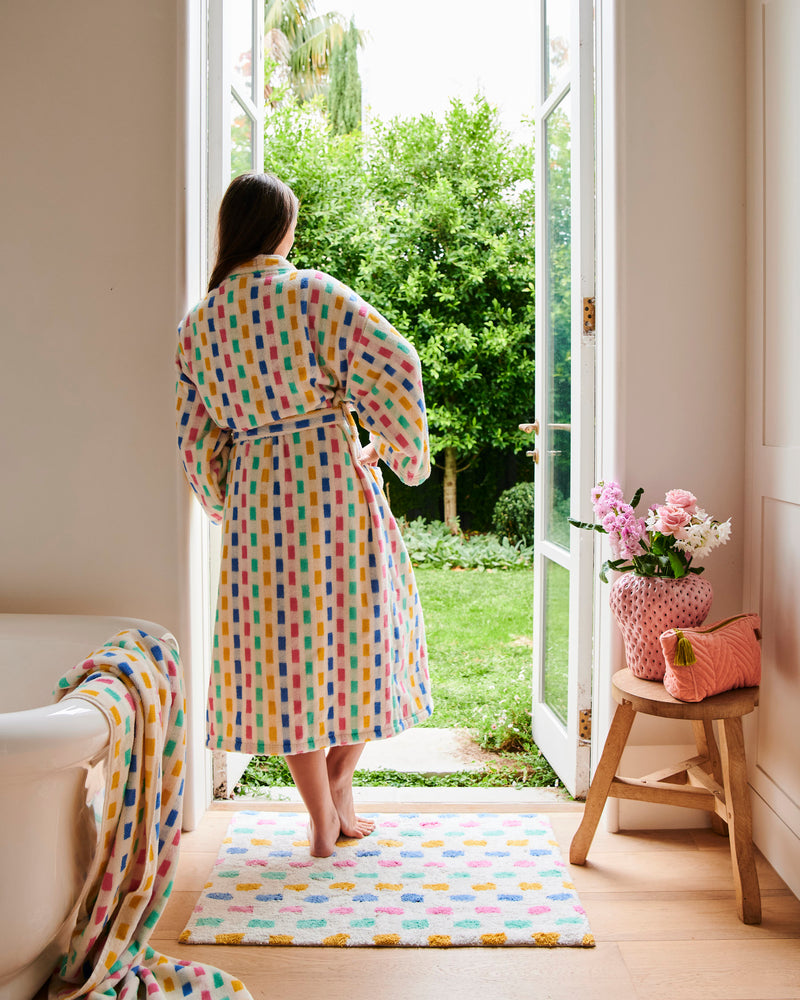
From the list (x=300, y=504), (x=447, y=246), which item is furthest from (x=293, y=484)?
(x=447, y=246)

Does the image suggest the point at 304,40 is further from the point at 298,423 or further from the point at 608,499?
the point at 608,499

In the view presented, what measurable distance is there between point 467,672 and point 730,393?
2261mm

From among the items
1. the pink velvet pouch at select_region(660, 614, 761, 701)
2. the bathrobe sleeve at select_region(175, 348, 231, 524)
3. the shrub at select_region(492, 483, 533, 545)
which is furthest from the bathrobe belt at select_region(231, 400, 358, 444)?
the shrub at select_region(492, 483, 533, 545)

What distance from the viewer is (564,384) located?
7.97 feet

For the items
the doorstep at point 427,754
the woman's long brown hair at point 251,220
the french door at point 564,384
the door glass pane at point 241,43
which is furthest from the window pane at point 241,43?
the doorstep at point 427,754

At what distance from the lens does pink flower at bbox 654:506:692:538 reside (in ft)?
6.09

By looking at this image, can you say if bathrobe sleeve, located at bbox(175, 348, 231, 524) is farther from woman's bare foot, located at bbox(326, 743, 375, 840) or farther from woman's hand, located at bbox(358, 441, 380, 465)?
woman's bare foot, located at bbox(326, 743, 375, 840)

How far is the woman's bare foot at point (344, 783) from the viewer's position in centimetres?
212

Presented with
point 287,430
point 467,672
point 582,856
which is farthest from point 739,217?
point 467,672

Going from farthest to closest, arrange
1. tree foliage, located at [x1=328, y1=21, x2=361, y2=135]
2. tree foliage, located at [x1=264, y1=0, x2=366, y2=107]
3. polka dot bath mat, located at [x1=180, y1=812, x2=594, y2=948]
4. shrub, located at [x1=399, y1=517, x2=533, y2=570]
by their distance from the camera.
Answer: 1. tree foliage, located at [x1=264, y1=0, x2=366, y2=107]
2. tree foliage, located at [x1=328, y1=21, x2=361, y2=135]
3. shrub, located at [x1=399, y1=517, x2=533, y2=570]
4. polka dot bath mat, located at [x1=180, y1=812, x2=594, y2=948]

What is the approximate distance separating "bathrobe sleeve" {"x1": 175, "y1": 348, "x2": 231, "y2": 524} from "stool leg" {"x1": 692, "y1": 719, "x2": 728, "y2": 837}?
1.28 metres

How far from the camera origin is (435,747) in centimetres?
299

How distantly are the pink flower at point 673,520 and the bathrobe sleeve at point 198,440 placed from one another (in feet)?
3.31

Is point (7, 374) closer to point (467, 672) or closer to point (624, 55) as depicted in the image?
point (624, 55)
